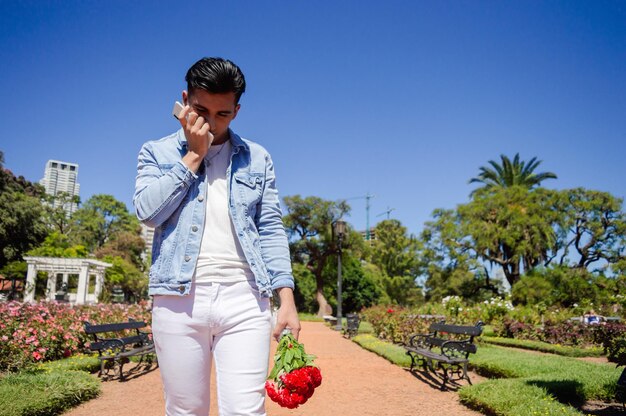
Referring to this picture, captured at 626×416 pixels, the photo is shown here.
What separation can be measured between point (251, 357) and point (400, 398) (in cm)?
508

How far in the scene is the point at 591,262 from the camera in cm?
2752

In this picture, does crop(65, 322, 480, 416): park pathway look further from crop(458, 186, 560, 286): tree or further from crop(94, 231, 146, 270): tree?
crop(94, 231, 146, 270): tree

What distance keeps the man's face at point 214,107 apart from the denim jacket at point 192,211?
0.44 ft

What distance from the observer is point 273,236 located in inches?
73.6

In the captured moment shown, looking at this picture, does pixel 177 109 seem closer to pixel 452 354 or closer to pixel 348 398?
pixel 348 398

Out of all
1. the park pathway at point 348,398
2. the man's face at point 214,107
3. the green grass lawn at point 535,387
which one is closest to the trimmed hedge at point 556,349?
the green grass lawn at point 535,387

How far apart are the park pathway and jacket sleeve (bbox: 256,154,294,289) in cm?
373

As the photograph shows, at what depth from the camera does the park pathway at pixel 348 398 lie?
5.21 metres

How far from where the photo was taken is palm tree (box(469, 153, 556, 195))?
108ft

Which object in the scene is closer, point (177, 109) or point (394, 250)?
point (177, 109)

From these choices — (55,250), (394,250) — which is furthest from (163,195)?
(394,250)

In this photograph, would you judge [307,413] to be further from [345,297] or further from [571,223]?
[345,297]

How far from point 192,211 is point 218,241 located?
0.15 metres

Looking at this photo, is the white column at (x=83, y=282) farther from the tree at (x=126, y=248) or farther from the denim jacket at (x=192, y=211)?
the denim jacket at (x=192, y=211)
